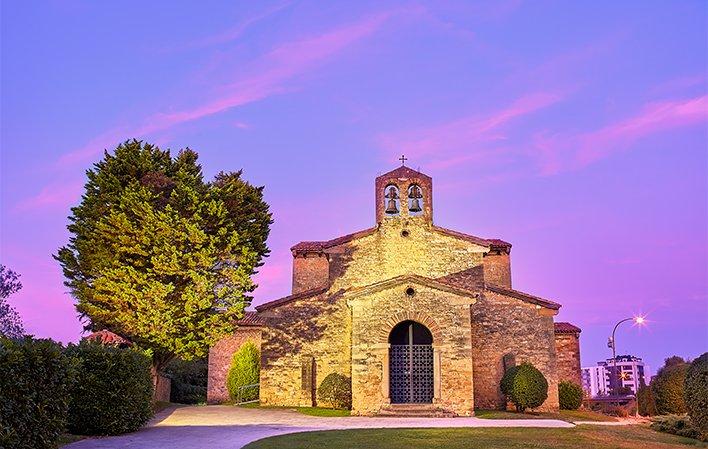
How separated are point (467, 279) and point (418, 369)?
6107mm

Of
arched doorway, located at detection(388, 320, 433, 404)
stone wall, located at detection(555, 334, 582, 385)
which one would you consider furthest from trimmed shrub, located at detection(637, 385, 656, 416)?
arched doorway, located at detection(388, 320, 433, 404)

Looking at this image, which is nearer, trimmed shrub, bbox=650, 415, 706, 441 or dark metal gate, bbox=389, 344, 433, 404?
trimmed shrub, bbox=650, 415, 706, 441

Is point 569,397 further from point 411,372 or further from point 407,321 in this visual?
point 407,321

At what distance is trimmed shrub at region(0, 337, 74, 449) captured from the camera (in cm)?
1127

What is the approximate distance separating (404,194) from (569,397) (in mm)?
12907

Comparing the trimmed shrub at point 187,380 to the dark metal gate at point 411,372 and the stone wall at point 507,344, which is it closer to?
the dark metal gate at point 411,372

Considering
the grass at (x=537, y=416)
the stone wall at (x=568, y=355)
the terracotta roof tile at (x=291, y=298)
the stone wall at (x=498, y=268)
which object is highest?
the stone wall at (x=498, y=268)

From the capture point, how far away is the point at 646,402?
31891mm

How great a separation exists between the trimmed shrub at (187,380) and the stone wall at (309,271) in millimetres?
10171

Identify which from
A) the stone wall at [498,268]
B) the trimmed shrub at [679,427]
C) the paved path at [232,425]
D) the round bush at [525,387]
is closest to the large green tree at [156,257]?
the paved path at [232,425]

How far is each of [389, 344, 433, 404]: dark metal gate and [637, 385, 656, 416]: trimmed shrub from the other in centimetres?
1090

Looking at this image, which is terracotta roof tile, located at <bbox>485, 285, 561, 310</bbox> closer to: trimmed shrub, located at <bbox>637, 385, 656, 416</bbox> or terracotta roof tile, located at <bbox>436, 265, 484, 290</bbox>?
terracotta roof tile, located at <bbox>436, 265, 484, 290</bbox>

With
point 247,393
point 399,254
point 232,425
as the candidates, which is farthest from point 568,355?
point 232,425

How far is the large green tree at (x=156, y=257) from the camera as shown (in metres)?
24.4
